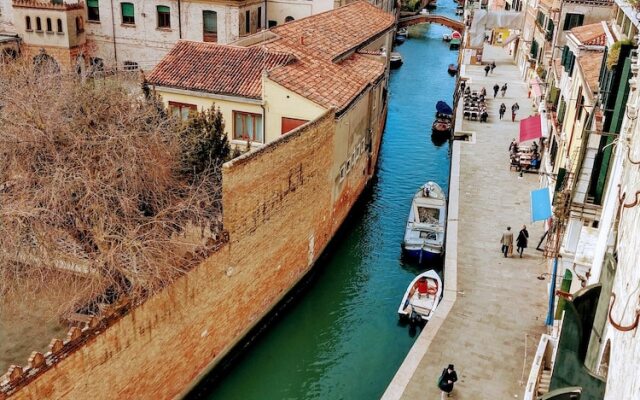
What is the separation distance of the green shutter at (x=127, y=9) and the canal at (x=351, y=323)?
48.8 feet

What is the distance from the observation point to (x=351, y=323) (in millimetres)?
19031

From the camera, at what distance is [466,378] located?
14.8 m

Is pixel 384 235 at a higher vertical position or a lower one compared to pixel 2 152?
lower

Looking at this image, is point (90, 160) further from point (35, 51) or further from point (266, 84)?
point (35, 51)

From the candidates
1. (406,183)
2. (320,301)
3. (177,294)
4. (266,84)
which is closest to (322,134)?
(266,84)

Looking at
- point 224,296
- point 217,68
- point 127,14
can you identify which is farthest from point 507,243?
point 127,14

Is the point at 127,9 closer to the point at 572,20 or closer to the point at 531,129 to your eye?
the point at 531,129

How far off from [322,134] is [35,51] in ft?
63.8

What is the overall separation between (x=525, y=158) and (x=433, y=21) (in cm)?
4397

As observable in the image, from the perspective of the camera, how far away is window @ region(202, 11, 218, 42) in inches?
1219

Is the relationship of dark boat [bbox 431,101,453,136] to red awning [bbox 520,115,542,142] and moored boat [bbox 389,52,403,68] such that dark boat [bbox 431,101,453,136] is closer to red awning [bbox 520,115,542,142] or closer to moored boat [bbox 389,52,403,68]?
red awning [bbox 520,115,542,142]

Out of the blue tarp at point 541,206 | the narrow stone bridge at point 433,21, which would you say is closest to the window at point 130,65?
the blue tarp at point 541,206

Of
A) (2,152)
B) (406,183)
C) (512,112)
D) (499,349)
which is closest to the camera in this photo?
(2,152)

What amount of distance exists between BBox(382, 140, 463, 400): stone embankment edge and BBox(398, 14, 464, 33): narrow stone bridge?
4436cm
